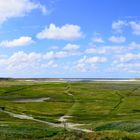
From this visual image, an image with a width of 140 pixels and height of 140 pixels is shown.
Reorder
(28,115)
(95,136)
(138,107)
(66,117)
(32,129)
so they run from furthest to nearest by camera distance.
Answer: (138,107)
(28,115)
(66,117)
(32,129)
(95,136)

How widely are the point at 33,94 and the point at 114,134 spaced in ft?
376

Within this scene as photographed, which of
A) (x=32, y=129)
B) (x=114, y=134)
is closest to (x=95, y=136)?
(x=114, y=134)

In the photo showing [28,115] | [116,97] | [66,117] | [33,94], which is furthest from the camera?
[33,94]

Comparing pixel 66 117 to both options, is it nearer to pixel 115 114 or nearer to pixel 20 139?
pixel 115 114

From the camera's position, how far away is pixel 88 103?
5187 inches

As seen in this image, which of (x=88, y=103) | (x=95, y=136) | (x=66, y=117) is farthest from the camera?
(x=88, y=103)

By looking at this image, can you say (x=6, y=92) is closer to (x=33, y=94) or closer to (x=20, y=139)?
(x=33, y=94)

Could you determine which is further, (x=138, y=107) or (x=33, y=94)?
(x=33, y=94)

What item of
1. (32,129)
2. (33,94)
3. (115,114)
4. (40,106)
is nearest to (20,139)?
(32,129)

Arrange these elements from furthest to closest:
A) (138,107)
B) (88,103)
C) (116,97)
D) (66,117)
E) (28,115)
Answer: (116,97)
(88,103)
(138,107)
(28,115)
(66,117)

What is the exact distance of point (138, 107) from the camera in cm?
12206

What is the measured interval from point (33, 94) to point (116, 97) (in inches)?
1410

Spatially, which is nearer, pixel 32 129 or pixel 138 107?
pixel 32 129

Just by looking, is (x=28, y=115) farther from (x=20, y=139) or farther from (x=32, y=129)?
(x=20, y=139)
